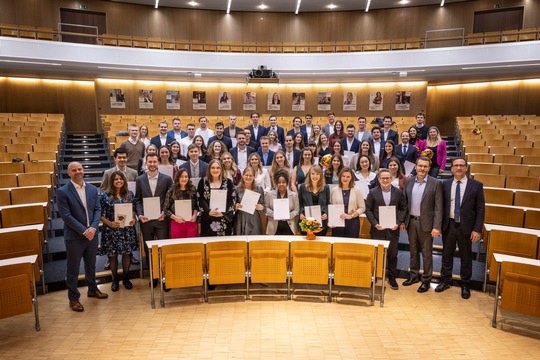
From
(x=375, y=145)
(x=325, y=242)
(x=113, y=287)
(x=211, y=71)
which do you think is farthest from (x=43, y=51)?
(x=325, y=242)

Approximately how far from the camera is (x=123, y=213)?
13.4 ft

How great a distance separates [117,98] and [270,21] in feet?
21.9

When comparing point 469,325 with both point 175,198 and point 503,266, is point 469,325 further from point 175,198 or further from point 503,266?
point 175,198

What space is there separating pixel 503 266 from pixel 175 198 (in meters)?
3.37

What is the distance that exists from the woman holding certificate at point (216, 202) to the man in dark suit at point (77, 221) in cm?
111

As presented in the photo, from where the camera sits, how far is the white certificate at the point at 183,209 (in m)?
4.16

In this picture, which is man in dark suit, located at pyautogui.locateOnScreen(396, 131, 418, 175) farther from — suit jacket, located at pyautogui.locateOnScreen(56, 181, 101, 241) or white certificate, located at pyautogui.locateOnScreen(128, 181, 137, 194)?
suit jacket, located at pyautogui.locateOnScreen(56, 181, 101, 241)

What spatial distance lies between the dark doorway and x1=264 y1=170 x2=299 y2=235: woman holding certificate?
12053 mm

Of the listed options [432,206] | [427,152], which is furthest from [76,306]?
[427,152]

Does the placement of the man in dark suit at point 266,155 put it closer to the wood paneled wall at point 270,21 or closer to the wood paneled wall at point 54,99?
the wood paneled wall at point 54,99

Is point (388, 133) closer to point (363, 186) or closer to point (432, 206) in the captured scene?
point (363, 186)

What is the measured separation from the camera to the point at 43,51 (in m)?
10.4

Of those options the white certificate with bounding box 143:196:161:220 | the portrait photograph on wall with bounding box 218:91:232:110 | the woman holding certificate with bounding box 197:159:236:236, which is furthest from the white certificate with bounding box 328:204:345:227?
the portrait photograph on wall with bounding box 218:91:232:110

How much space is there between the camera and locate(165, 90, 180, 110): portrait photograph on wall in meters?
14.3
